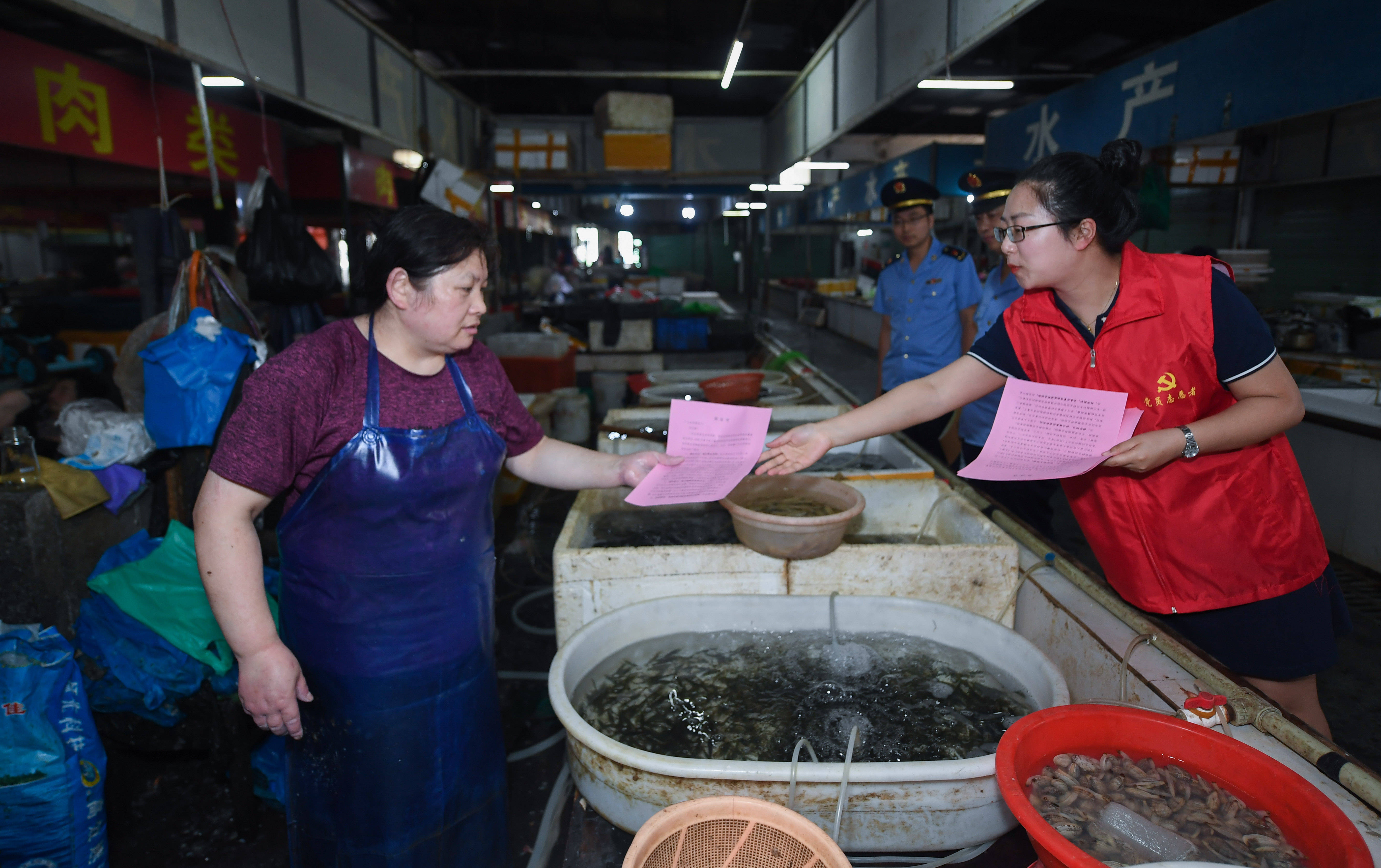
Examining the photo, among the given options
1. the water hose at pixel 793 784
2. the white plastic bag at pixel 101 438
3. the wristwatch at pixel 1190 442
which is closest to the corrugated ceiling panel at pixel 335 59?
the white plastic bag at pixel 101 438

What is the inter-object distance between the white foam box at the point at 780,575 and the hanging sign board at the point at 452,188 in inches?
185

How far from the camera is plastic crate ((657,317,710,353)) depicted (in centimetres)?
795

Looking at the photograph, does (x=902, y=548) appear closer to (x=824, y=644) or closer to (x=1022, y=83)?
(x=824, y=644)

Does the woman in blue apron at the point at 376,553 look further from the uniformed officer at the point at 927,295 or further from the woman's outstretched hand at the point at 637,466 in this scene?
the uniformed officer at the point at 927,295

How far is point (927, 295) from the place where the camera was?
180 inches

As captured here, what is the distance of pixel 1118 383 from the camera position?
1735mm

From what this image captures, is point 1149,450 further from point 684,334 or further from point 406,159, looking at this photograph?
point 406,159

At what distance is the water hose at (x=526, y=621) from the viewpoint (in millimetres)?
3850

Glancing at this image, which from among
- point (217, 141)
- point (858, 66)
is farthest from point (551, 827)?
point (217, 141)

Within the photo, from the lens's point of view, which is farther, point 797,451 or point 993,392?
point 993,392

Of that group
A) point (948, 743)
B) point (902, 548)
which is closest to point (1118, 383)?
point (902, 548)

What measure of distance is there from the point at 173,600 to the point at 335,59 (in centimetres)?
415

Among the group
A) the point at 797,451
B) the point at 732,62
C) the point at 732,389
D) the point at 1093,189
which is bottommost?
the point at 732,389

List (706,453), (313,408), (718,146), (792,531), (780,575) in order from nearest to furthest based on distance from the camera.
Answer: (313,408) → (706,453) → (792,531) → (780,575) → (718,146)
